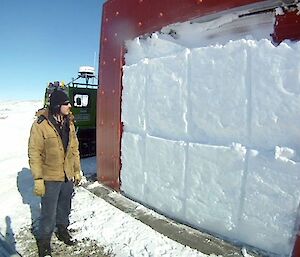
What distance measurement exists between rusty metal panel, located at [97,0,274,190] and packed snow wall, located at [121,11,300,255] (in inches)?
9.3

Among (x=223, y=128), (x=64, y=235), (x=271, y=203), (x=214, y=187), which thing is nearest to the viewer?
(x=271, y=203)

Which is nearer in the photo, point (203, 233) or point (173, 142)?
point (203, 233)

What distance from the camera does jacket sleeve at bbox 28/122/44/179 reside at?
145 inches

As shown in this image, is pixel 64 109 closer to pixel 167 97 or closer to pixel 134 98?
pixel 167 97

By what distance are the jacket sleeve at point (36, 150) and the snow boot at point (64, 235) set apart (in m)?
0.98

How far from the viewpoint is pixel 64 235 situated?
13.9ft

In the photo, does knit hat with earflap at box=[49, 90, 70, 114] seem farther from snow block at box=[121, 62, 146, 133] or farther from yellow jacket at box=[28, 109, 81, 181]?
snow block at box=[121, 62, 146, 133]

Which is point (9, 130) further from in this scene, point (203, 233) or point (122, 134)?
point (203, 233)

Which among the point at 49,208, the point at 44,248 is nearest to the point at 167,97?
the point at 49,208

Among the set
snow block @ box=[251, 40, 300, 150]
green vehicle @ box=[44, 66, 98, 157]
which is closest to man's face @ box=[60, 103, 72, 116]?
snow block @ box=[251, 40, 300, 150]

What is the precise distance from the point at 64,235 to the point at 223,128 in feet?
7.96

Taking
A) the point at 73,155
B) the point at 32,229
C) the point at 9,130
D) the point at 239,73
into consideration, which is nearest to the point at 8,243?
the point at 32,229

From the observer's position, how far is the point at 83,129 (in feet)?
32.6

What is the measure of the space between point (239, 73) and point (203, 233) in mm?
2012
